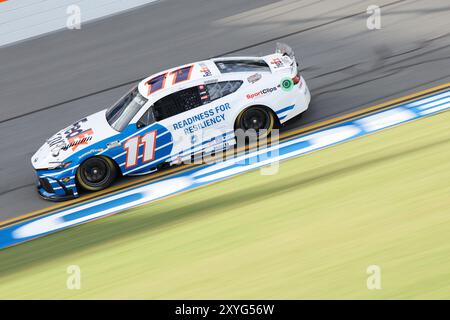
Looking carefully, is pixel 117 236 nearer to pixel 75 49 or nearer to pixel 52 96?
pixel 52 96

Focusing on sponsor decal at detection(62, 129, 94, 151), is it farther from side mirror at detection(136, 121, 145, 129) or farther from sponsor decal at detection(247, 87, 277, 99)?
sponsor decal at detection(247, 87, 277, 99)

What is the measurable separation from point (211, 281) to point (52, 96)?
769 cm

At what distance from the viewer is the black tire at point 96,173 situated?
441 inches

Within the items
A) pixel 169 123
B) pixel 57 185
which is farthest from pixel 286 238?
pixel 57 185

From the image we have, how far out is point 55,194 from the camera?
11.4m

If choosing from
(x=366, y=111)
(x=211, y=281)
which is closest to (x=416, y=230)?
(x=211, y=281)

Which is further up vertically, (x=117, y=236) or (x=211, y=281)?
(x=117, y=236)

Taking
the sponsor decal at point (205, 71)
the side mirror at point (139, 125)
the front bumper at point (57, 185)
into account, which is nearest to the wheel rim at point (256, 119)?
the sponsor decal at point (205, 71)

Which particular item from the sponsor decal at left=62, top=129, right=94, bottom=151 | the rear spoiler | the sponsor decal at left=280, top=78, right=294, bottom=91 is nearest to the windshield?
the sponsor decal at left=62, top=129, right=94, bottom=151

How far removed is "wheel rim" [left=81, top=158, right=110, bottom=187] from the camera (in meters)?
11.2

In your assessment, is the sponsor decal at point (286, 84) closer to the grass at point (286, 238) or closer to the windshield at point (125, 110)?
the grass at point (286, 238)

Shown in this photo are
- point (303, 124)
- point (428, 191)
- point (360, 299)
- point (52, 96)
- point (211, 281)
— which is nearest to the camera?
point (360, 299)

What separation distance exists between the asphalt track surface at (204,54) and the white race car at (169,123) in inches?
29.8

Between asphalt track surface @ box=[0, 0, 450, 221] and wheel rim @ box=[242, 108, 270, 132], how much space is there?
744 millimetres
